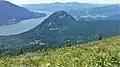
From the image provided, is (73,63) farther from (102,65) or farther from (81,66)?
(102,65)

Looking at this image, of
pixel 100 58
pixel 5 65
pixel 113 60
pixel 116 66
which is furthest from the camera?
pixel 5 65

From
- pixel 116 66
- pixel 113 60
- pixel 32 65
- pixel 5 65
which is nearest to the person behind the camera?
pixel 116 66

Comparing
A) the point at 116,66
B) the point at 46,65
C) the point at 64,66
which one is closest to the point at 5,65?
the point at 46,65

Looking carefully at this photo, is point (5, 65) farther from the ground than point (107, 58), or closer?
closer

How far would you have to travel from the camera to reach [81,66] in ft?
50.8

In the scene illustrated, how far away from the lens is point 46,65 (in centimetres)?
1694

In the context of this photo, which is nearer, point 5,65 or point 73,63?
point 73,63

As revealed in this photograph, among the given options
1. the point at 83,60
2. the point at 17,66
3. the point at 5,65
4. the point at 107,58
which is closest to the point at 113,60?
the point at 107,58

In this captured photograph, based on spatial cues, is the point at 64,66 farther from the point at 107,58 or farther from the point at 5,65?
the point at 5,65

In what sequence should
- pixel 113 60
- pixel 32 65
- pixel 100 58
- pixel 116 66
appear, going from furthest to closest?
pixel 32 65
pixel 100 58
pixel 113 60
pixel 116 66

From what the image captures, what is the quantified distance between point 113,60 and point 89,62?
1.32 m

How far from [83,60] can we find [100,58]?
1.12 metres

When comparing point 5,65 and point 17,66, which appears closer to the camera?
point 17,66

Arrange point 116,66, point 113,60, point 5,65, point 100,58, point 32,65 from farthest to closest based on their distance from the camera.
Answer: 1. point 5,65
2. point 32,65
3. point 100,58
4. point 113,60
5. point 116,66
